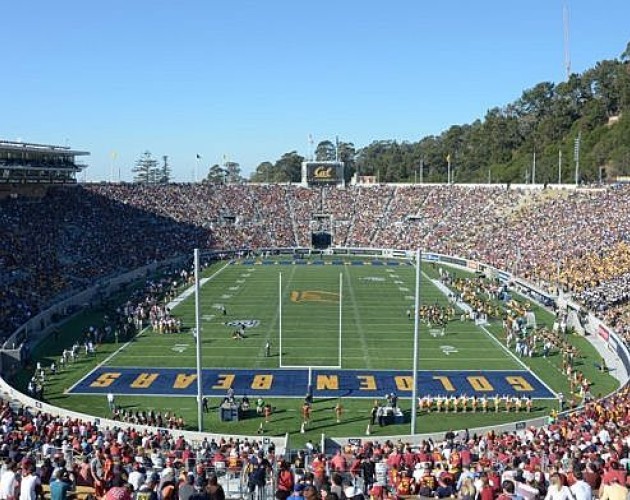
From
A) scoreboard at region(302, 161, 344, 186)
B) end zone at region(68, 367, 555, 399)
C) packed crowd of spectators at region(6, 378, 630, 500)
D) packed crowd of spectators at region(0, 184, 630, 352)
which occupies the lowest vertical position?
end zone at region(68, 367, 555, 399)

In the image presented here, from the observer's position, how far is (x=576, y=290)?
126 feet

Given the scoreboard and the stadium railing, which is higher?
the scoreboard

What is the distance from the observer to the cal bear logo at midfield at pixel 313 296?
4191 cm

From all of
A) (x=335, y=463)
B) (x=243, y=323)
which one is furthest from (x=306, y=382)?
(x=335, y=463)

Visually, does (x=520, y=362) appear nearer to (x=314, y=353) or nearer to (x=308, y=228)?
(x=314, y=353)

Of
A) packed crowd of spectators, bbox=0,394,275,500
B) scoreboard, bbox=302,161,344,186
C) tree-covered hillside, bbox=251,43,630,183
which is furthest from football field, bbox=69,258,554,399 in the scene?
tree-covered hillside, bbox=251,43,630,183

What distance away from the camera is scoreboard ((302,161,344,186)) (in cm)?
8088

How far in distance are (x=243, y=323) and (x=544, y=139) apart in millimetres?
74506

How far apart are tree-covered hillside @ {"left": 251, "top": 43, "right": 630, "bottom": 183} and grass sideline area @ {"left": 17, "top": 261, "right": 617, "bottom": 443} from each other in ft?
143

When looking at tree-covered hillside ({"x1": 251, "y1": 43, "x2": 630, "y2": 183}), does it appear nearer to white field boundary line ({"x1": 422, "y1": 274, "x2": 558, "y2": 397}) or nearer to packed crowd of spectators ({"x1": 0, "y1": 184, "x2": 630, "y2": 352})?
packed crowd of spectators ({"x1": 0, "y1": 184, "x2": 630, "y2": 352})

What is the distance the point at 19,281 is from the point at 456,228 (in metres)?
39.8

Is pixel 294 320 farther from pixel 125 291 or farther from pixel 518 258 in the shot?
pixel 518 258

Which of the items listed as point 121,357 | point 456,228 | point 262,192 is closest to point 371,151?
point 262,192

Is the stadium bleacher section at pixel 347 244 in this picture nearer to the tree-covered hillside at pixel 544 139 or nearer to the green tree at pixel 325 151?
the tree-covered hillside at pixel 544 139
